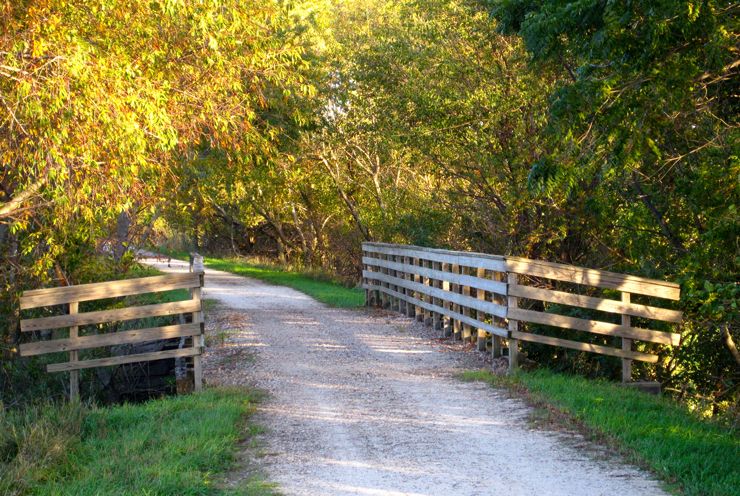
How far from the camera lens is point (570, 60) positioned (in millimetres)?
13195

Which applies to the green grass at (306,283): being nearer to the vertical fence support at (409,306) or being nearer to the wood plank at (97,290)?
the vertical fence support at (409,306)

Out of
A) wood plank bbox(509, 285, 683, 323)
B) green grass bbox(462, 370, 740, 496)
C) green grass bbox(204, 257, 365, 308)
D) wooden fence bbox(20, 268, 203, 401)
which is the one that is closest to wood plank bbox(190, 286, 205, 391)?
wooden fence bbox(20, 268, 203, 401)

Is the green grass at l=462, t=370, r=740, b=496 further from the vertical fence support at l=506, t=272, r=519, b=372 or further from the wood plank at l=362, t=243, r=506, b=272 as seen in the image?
the wood plank at l=362, t=243, r=506, b=272

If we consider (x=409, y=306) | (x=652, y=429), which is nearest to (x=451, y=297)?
(x=409, y=306)

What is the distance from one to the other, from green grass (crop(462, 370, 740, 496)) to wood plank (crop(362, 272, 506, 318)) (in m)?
1.56

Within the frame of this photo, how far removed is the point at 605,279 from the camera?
9.84 m

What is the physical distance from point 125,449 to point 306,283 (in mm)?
21169

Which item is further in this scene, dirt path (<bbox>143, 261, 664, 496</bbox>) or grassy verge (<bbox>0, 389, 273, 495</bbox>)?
dirt path (<bbox>143, 261, 664, 496</bbox>)

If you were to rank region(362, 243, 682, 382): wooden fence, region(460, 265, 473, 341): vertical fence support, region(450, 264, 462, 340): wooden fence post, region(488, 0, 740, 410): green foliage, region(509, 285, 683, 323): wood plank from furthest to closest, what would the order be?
region(450, 264, 462, 340): wooden fence post, region(460, 265, 473, 341): vertical fence support, region(362, 243, 682, 382): wooden fence, region(509, 285, 683, 323): wood plank, region(488, 0, 740, 410): green foliage

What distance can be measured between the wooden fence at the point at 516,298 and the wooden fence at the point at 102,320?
153 inches

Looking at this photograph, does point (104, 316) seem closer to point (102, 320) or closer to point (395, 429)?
point (102, 320)

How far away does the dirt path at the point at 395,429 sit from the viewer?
243 inches

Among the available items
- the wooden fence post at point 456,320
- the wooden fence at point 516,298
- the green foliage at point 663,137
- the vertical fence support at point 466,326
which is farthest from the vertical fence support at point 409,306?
the green foliage at point 663,137

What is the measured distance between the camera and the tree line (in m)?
8.36
